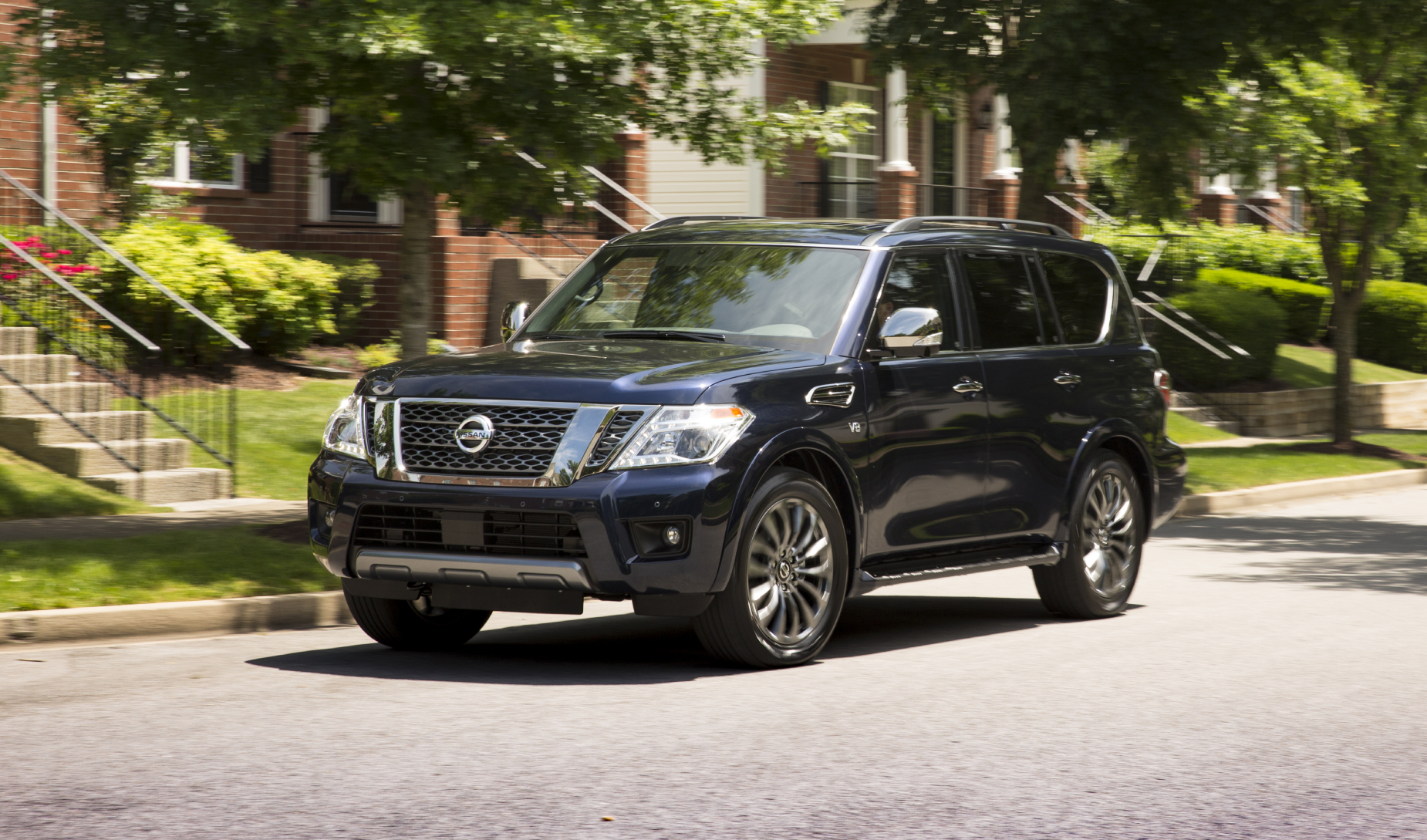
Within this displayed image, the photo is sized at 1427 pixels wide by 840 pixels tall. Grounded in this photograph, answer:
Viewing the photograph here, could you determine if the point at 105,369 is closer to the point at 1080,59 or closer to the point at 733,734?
the point at 1080,59

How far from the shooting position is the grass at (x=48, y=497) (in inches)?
498

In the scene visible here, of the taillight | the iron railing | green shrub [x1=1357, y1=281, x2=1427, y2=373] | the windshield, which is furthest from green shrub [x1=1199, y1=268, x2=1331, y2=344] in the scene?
the windshield

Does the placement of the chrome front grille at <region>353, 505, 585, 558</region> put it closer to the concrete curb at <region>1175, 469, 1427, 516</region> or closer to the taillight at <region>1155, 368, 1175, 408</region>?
the taillight at <region>1155, 368, 1175, 408</region>

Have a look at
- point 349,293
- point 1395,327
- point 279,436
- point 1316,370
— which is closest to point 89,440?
point 279,436

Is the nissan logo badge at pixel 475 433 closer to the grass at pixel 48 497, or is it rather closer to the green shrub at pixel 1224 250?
the grass at pixel 48 497

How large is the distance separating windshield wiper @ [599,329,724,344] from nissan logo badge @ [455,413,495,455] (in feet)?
3.97

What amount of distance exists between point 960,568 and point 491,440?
2619 mm

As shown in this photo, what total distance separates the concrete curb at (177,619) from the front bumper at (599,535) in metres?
2.11

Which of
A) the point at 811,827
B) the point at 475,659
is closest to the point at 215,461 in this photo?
the point at 475,659

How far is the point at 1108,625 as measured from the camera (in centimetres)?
986

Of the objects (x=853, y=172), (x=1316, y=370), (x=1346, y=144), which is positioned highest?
(x=853, y=172)

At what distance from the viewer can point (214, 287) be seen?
17359 mm

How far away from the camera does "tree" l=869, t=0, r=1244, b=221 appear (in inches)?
634

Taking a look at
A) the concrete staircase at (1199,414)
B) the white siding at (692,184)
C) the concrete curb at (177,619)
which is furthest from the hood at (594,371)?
the white siding at (692,184)
